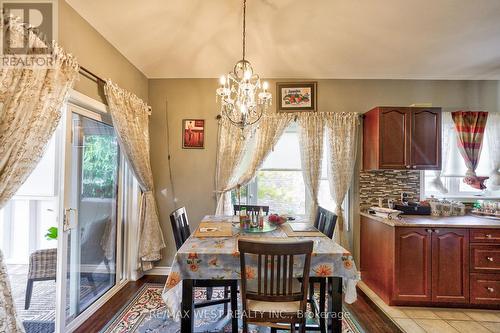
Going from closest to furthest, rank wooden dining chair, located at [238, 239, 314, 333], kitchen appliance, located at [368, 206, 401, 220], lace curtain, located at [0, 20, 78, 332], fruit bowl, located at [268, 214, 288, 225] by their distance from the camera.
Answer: lace curtain, located at [0, 20, 78, 332]
wooden dining chair, located at [238, 239, 314, 333]
fruit bowl, located at [268, 214, 288, 225]
kitchen appliance, located at [368, 206, 401, 220]

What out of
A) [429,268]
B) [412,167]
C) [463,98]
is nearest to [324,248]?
[429,268]

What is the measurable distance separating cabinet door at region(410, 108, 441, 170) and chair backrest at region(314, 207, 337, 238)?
1.41 m

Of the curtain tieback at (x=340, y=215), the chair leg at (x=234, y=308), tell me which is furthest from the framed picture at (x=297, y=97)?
the chair leg at (x=234, y=308)

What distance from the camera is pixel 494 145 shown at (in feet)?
10.4

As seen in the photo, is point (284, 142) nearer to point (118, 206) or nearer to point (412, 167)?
point (412, 167)

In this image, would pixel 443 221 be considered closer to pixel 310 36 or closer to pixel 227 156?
pixel 310 36

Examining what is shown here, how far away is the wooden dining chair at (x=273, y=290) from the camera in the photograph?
4.84 feet

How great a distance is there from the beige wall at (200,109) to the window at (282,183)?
595 mm

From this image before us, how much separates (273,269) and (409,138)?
247cm

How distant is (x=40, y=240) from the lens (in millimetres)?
2898

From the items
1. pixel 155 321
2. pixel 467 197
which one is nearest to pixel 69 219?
pixel 155 321

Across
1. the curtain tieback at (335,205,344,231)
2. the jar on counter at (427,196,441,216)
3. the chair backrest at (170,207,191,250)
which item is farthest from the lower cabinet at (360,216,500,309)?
the chair backrest at (170,207,191,250)

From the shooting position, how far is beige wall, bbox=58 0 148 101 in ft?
6.24

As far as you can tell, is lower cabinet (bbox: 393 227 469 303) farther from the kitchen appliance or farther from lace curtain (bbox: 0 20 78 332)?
lace curtain (bbox: 0 20 78 332)
